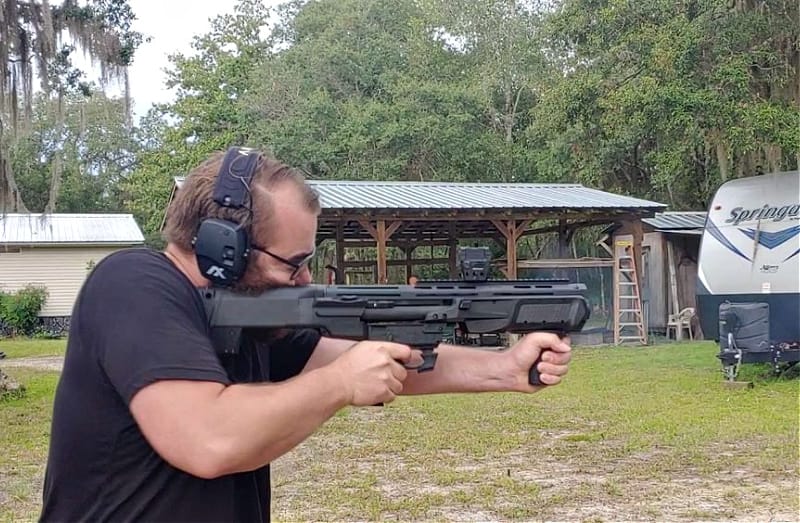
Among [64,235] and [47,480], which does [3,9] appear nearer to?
[47,480]

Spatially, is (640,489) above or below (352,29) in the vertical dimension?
below

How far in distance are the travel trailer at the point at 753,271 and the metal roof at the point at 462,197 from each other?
4950mm

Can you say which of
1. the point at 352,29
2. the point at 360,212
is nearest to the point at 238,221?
the point at 360,212

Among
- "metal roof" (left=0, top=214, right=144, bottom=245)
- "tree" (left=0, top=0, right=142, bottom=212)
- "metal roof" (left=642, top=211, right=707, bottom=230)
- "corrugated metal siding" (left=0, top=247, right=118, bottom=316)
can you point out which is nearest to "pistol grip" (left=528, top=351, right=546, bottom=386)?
"tree" (left=0, top=0, right=142, bottom=212)

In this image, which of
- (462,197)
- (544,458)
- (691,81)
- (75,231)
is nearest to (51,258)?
(75,231)

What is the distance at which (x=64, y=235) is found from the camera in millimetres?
→ 26422

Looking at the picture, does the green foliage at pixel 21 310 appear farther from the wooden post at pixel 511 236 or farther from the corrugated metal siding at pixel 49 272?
the wooden post at pixel 511 236

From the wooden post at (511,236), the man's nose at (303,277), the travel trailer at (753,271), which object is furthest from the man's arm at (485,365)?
the wooden post at (511,236)

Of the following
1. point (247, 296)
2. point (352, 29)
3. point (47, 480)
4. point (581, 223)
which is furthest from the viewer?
point (352, 29)

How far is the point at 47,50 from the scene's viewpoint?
12.6 meters

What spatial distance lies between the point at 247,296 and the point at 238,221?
0.20 metres

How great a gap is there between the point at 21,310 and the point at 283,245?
24.7 m

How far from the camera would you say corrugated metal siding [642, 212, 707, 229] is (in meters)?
19.4

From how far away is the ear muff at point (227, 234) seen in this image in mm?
1839
